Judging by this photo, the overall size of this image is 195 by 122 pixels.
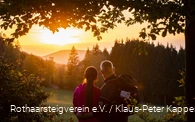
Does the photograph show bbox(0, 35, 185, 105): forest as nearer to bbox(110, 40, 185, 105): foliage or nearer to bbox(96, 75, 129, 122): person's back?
bbox(110, 40, 185, 105): foliage

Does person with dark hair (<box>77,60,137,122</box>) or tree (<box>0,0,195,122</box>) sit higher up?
tree (<box>0,0,195,122</box>)

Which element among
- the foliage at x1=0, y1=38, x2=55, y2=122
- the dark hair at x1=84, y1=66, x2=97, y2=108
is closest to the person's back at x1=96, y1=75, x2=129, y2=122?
the dark hair at x1=84, y1=66, x2=97, y2=108

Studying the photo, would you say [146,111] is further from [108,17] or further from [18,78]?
[18,78]

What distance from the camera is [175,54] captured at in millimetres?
76812

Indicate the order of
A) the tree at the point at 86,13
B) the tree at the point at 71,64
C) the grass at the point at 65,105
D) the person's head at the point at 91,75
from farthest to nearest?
1. the tree at the point at 71,64
2. the grass at the point at 65,105
3. the person's head at the point at 91,75
4. the tree at the point at 86,13

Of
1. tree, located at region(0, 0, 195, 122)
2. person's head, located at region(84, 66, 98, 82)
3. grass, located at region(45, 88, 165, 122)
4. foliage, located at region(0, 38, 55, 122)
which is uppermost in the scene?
tree, located at region(0, 0, 195, 122)

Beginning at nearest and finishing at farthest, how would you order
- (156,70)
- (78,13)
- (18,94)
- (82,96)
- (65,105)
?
(78,13)
(82,96)
(18,94)
(65,105)
(156,70)

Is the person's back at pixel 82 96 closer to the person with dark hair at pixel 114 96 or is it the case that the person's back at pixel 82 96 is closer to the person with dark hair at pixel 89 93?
the person with dark hair at pixel 89 93

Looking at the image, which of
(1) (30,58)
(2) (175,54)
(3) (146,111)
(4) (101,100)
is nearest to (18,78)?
(4) (101,100)

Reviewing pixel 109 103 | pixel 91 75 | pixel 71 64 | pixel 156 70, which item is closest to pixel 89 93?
pixel 91 75

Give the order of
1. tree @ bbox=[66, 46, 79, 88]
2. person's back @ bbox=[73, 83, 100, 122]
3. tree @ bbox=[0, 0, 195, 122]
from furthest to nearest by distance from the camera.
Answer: tree @ bbox=[66, 46, 79, 88], person's back @ bbox=[73, 83, 100, 122], tree @ bbox=[0, 0, 195, 122]

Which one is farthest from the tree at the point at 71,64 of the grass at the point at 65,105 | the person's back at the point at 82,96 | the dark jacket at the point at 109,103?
the dark jacket at the point at 109,103

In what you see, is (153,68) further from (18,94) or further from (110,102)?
(110,102)

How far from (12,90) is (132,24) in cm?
408
